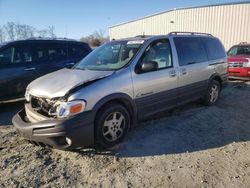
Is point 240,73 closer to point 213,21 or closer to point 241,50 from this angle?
point 241,50

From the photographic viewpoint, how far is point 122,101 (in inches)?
172

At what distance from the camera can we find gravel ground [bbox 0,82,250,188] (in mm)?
3359

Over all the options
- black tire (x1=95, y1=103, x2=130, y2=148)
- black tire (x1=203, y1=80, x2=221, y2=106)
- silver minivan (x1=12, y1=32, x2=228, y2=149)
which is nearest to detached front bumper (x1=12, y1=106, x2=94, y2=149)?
silver minivan (x1=12, y1=32, x2=228, y2=149)

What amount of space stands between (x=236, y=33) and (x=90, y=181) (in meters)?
19.0

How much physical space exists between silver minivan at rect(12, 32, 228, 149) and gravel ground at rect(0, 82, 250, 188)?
0.30 m

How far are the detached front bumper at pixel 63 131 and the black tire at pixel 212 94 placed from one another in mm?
3704

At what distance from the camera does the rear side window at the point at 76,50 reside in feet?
25.2

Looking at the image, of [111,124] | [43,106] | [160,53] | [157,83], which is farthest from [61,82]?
[160,53]

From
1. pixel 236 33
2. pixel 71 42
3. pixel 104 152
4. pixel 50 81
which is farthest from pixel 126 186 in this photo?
pixel 236 33

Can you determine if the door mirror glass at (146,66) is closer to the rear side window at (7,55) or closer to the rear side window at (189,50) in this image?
the rear side window at (189,50)

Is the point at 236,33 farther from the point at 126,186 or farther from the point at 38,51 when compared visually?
the point at 126,186

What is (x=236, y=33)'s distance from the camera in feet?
63.2

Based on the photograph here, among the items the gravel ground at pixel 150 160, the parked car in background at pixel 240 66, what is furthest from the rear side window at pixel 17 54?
the parked car in background at pixel 240 66

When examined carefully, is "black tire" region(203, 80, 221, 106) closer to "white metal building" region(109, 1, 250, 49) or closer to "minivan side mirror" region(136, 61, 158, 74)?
"minivan side mirror" region(136, 61, 158, 74)
